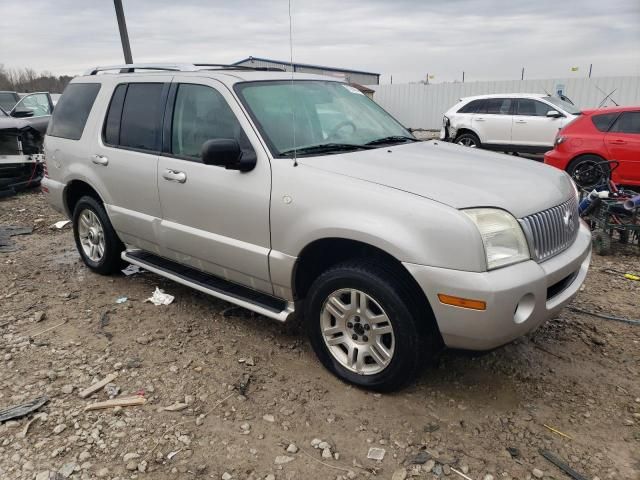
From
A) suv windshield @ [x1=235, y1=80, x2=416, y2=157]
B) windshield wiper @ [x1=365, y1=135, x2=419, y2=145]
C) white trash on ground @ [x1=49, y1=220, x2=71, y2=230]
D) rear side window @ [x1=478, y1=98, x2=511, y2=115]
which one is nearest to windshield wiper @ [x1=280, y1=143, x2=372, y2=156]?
suv windshield @ [x1=235, y1=80, x2=416, y2=157]

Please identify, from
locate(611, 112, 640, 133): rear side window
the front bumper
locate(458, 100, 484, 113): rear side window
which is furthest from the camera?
locate(458, 100, 484, 113): rear side window

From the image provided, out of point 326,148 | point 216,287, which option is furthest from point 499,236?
point 216,287

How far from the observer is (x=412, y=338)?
2.76m

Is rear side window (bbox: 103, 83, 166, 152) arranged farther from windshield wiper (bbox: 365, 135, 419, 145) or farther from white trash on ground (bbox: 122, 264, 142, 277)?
windshield wiper (bbox: 365, 135, 419, 145)

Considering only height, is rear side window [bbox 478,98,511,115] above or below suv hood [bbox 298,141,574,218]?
below

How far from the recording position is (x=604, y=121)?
8.47m

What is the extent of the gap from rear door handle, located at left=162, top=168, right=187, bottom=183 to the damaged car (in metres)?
6.87

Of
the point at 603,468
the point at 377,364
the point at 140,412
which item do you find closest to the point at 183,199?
the point at 140,412

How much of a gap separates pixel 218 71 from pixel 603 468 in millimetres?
3411

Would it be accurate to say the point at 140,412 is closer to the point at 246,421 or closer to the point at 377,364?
the point at 246,421

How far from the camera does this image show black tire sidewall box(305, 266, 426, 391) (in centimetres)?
276

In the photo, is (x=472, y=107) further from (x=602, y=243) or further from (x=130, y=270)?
(x=130, y=270)

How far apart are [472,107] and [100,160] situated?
1138cm

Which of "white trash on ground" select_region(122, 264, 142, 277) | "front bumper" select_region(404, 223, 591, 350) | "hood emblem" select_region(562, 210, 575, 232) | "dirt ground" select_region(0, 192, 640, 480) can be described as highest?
"hood emblem" select_region(562, 210, 575, 232)
